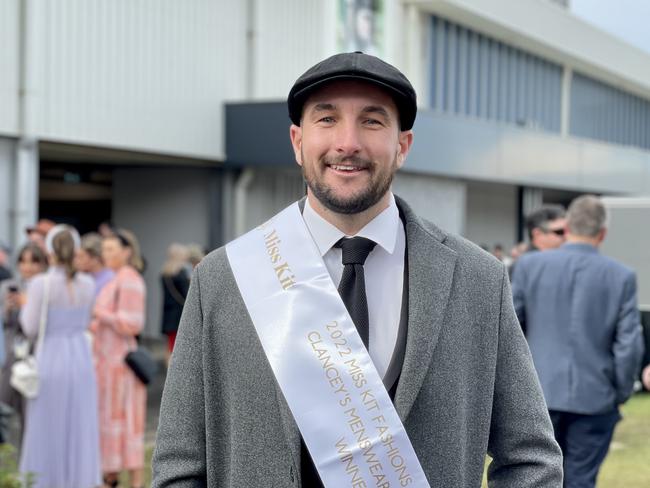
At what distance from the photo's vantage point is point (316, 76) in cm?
193

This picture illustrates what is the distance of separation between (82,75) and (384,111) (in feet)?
36.4

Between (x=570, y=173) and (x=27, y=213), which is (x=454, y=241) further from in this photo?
(x=570, y=173)

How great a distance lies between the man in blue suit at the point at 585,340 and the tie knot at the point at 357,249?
3181 mm

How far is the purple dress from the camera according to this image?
19.4ft

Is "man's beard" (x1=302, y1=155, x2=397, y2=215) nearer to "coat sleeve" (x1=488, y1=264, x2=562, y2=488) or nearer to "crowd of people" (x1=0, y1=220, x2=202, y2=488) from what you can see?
"coat sleeve" (x1=488, y1=264, x2=562, y2=488)

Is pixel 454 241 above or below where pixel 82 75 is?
below

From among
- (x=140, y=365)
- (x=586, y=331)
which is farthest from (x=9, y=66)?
→ (x=586, y=331)

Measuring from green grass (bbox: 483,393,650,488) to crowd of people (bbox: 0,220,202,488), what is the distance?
11.2 feet

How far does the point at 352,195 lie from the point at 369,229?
0.11 metres

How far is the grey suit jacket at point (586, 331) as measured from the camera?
4.93 meters

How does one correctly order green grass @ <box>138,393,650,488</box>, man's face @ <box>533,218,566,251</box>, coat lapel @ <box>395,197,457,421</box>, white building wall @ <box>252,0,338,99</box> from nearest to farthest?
1. coat lapel @ <box>395,197,457,421</box>
2. man's face @ <box>533,218,566,251</box>
3. green grass @ <box>138,393,650,488</box>
4. white building wall @ <box>252,0,338,99</box>

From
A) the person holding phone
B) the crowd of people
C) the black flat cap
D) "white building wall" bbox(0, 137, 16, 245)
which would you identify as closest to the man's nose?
the black flat cap

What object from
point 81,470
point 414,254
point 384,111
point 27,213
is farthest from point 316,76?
point 27,213

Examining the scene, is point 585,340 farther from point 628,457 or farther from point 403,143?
point 403,143
